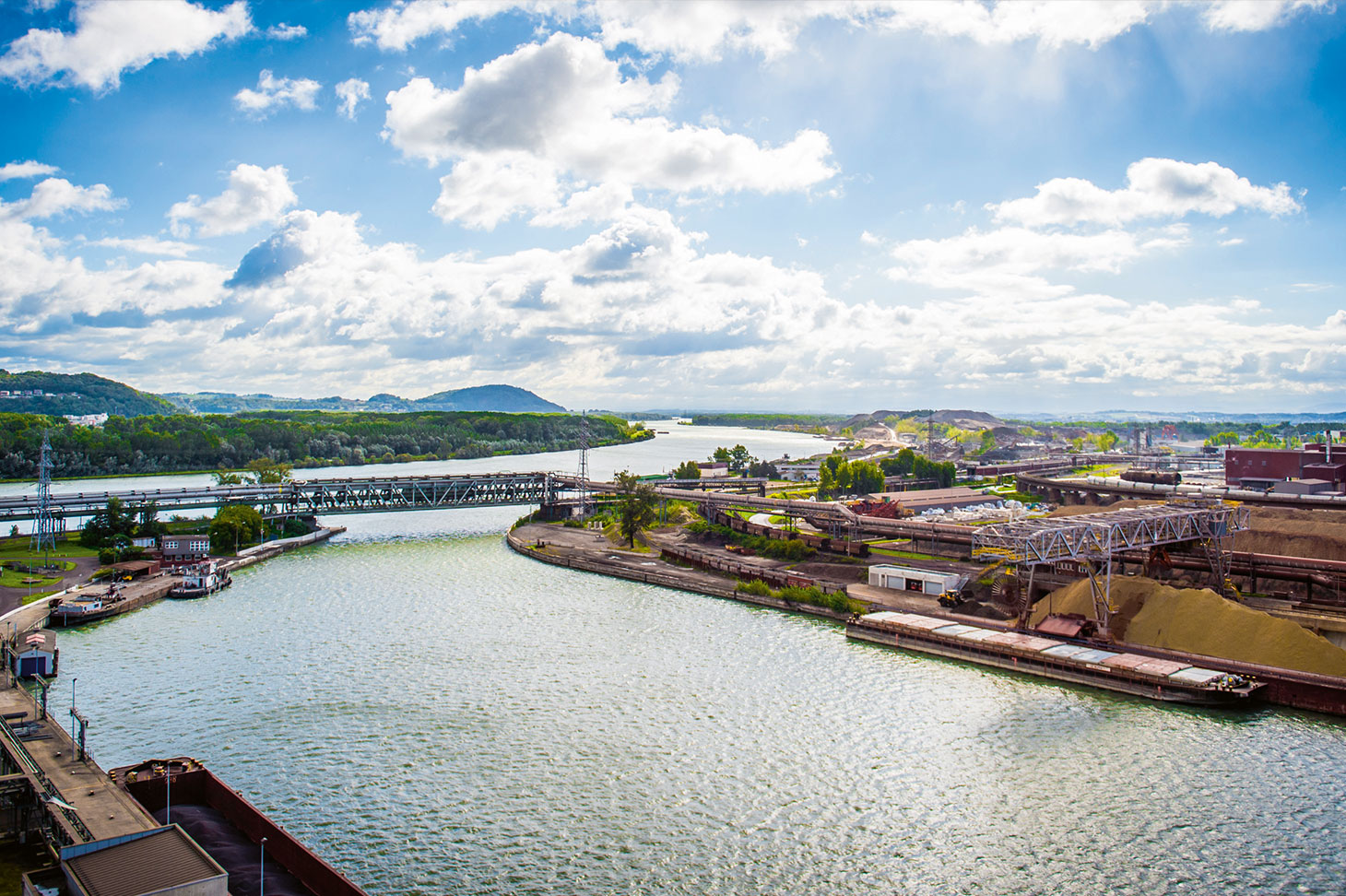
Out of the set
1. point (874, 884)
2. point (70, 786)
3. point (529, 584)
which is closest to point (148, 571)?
point (529, 584)

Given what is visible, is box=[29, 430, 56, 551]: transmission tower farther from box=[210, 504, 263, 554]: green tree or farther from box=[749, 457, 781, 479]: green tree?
box=[749, 457, 781, 479]: green tree

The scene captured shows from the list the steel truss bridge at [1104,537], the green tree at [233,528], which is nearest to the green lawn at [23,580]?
the green tree at [233,528]

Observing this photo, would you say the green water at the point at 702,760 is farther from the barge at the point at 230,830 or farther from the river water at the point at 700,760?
the barge at the point at 230,830

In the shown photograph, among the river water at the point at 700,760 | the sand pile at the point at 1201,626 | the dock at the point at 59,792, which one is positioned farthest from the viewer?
the sand pile at the point at 1201,626

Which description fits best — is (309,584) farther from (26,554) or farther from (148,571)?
(26,554)

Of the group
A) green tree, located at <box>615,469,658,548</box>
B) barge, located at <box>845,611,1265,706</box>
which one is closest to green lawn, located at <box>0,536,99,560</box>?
green tree, located at <box>615,469,658,548</box>

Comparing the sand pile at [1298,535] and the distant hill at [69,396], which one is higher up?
the distant hill at [69,396]
